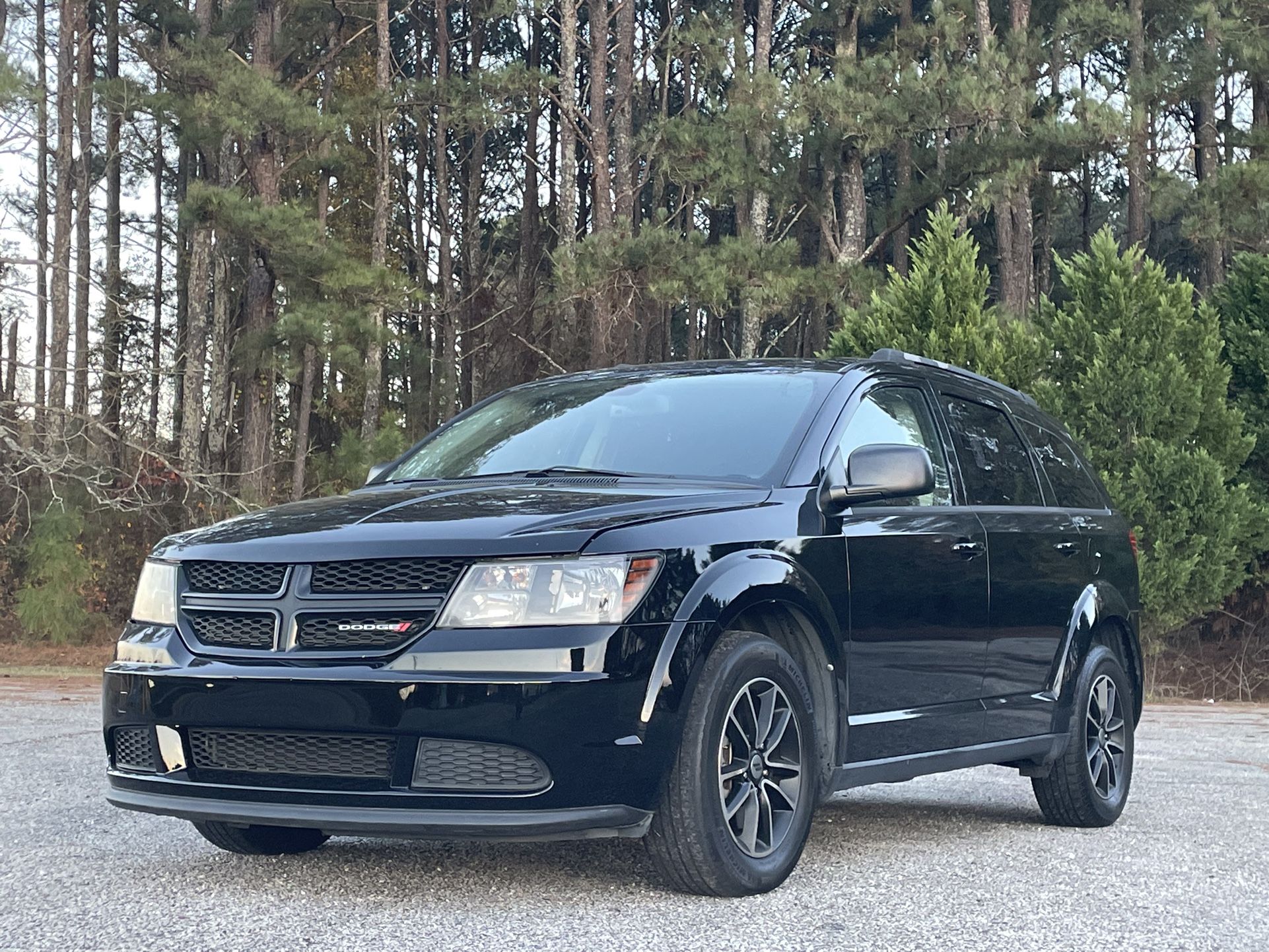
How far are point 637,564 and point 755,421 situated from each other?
4.61 ft

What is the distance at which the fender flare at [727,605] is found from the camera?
492cm

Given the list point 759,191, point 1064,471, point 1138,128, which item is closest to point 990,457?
point 1064,471

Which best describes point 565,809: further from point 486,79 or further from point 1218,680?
point 486,79

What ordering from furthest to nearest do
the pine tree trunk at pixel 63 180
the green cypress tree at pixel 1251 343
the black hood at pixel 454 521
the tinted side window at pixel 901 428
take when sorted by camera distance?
the pine tree trunk at pixel 63 180
the green cypress tree at pixel 1251 343
the tinted side window at pixel 901 428
the black hood at pixel 454 521

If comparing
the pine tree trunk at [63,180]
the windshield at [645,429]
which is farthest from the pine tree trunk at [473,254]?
Result: the windshield at [645,429]

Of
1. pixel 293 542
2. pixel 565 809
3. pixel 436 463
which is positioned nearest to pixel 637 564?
pixel 565 809

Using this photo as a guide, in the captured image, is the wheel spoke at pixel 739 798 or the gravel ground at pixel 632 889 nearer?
the gravel ground at pixel 632 889

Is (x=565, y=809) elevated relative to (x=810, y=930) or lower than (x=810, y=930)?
elevated

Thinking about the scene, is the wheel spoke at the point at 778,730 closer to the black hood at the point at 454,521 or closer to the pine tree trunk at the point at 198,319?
the black hood at the point at 454,521

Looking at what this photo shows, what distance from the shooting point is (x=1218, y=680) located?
901 inches

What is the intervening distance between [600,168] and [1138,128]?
880 centimetres

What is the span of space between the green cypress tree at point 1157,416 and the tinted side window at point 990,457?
41.5ft

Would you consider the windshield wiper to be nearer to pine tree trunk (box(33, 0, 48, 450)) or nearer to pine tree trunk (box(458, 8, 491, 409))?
pine tree trunk (box(33, 0, 48, 450))

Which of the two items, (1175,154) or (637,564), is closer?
(637,564)
